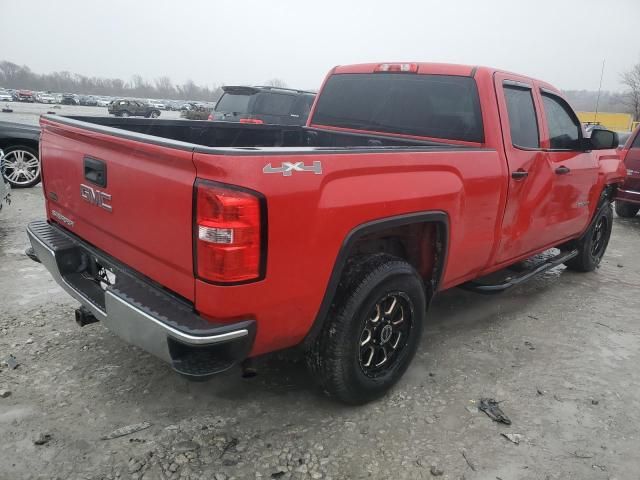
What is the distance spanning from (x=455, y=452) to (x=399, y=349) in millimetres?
663

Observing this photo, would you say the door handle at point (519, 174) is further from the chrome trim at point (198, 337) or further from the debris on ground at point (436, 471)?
the chrome trim at point (198, 337)

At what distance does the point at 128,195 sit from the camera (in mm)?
2387

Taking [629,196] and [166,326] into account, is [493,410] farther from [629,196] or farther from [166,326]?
Answer: [629,196]

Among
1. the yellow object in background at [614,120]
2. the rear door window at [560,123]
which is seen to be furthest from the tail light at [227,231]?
the yellow object in background at [614,120]

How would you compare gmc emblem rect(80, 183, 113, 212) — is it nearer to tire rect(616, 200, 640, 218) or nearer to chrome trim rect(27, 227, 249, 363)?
chrome trim rect(27, 227, 249, 363)

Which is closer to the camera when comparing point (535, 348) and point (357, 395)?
point (357, 395)

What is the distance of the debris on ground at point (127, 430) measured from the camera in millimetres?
2547

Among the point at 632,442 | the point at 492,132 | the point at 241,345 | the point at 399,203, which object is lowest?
the point at 632,442

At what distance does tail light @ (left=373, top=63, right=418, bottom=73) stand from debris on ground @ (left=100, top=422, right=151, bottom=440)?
3.02 m

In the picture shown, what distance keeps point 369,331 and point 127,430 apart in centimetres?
136

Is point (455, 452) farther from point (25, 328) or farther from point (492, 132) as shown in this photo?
point (25, 328)

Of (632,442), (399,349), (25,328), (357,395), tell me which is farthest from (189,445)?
(632,442)

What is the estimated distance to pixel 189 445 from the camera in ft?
8.25

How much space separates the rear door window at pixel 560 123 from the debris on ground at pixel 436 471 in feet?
9.21
